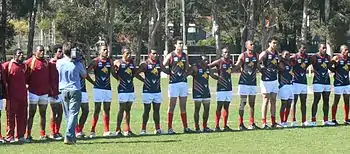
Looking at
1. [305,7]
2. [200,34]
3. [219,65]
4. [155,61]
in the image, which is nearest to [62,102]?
[155,61]

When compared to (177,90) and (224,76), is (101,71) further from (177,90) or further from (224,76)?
(224,76)

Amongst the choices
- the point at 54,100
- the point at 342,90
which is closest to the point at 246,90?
the point at 342,90

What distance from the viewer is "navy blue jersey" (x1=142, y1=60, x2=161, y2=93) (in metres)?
17.7

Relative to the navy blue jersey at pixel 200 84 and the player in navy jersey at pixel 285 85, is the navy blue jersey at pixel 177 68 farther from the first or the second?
the player in navy jersey at pixel 285 85

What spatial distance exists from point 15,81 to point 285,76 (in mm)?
7152

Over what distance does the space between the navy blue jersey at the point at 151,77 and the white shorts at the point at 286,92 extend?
11.3 feet

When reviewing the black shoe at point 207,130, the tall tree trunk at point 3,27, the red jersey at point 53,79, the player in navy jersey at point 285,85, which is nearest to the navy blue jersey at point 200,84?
the black shoe at point 207,130

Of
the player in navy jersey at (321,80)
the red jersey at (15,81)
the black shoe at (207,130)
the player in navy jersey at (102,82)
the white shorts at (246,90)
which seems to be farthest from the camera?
the player in navy jersey at (321,80)

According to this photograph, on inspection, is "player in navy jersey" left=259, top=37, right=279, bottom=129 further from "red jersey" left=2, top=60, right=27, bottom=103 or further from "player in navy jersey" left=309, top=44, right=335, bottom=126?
"red jersey" left=2, top=60, right=27, bottom=103

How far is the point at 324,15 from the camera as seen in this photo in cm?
6750

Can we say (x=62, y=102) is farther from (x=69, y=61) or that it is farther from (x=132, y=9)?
(x=132, y=9)

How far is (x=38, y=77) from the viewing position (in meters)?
16.4

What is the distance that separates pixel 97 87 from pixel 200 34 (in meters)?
82.1

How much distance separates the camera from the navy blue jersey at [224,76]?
1828cm
